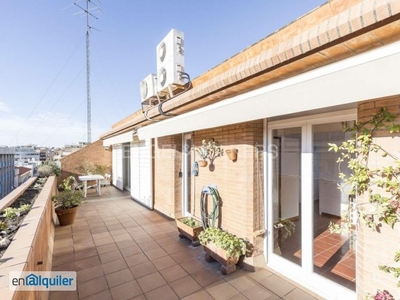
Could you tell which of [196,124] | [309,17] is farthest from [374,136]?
[196,124]

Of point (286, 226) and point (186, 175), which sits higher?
point (186, 175)

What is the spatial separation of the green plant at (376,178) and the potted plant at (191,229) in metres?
5.72

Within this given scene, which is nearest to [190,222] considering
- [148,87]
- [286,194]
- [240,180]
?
[240,180]

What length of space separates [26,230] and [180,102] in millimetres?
5795

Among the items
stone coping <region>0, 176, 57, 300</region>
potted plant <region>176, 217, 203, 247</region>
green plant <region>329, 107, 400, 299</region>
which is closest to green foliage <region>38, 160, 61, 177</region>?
stone coping <region>0, 176, 57, 300</region>

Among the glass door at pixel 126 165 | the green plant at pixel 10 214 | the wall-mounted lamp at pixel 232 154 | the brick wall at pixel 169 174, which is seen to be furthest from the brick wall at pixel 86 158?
the wall-mounted lamp at pixel 232 154

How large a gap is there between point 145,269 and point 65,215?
688cm

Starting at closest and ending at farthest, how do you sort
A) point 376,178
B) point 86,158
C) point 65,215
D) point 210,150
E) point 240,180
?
point 376,178 → point 240,180 → point 210,150 → point 65,215 → point 86,158

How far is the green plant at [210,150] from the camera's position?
320 inches

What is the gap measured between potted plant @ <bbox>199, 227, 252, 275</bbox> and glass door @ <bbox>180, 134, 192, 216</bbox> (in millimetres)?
4109

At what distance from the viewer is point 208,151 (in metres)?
8.51

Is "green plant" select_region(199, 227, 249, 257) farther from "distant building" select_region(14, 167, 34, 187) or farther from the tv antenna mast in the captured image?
"distant building" select_region(14, 167, 34, 187)

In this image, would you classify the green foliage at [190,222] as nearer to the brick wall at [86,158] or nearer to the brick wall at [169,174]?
the brick wall at [169,174]

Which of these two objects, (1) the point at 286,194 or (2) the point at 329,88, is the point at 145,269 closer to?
(1) the point at 286,194
